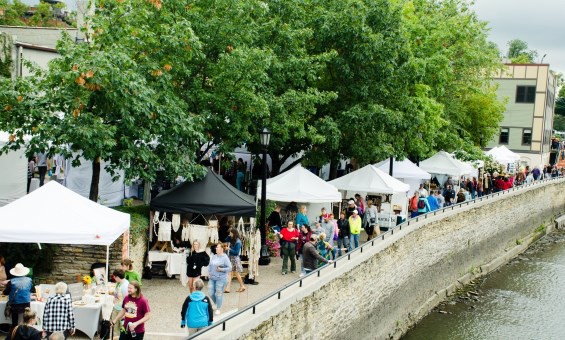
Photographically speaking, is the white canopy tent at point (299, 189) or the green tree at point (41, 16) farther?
the green tree at point (41, 16)

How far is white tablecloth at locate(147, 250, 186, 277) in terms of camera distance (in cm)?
1622

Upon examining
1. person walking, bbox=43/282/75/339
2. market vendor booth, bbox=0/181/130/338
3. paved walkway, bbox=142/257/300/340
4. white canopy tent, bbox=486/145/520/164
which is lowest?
paved walkway, bbox=142/257/300/340

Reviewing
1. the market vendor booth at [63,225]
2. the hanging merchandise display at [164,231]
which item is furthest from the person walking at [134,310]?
the hanging merchandise display at [164,231]

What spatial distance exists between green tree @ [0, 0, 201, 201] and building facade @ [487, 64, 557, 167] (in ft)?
172

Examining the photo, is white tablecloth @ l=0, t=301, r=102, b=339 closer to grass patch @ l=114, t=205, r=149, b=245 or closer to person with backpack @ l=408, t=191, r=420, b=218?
grass patch @ l=114, t=205, r=149, b=245

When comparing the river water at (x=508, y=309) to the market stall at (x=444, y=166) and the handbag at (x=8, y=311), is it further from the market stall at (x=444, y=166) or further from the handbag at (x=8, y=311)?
the handbag at (x=8, y=311)

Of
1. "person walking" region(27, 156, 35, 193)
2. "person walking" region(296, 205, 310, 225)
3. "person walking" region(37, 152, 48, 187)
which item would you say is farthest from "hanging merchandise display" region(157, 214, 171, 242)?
"person walking" region(27, 156, 35, 193)

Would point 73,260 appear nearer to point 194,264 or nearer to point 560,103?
point 194,264

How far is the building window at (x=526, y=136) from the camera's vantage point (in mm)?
65312

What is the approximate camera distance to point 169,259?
16.2 metres

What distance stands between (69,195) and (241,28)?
874 centimetres

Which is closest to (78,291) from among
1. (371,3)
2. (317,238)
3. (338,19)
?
(317,238)

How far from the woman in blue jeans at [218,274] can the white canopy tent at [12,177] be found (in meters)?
7.66

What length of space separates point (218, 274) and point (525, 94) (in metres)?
57.6
